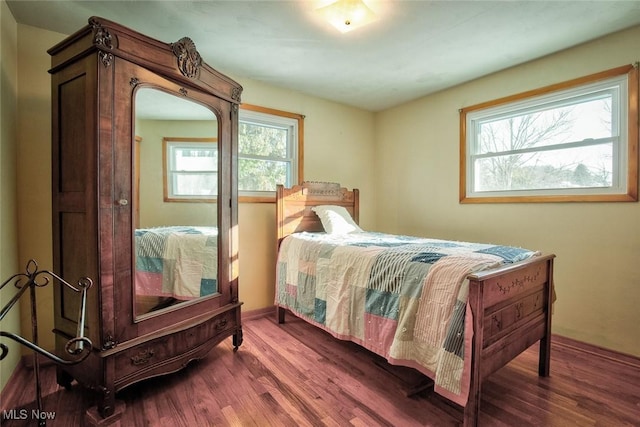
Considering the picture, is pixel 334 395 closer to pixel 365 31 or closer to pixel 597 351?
pixel 597 351

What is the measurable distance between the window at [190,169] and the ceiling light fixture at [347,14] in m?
1.09

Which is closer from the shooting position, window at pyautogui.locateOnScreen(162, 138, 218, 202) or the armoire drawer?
the armoire drawer

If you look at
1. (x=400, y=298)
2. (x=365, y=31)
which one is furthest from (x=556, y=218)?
(x=365, y=31)

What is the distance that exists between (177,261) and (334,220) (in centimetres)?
149

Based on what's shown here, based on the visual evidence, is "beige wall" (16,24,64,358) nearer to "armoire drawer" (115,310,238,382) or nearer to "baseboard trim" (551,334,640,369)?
"armoire drawer" (115,310,238,382)

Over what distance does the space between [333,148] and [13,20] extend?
9.05ft

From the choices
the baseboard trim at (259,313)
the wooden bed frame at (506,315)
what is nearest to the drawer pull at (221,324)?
the baseboard trim at (259,313)

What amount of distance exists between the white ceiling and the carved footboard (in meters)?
1.60

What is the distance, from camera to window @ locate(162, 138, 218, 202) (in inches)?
75.5

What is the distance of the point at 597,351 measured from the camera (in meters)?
2.30

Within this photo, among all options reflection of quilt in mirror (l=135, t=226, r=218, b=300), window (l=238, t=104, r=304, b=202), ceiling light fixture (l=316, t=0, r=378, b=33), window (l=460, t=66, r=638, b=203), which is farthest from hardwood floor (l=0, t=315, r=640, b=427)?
ceiling light fixture (l=316, t=0, r=378, b=33)

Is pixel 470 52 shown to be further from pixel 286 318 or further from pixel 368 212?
pixel 286 318

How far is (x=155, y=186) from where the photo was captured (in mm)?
1812

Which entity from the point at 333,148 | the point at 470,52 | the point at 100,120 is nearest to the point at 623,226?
the point at 470,52
